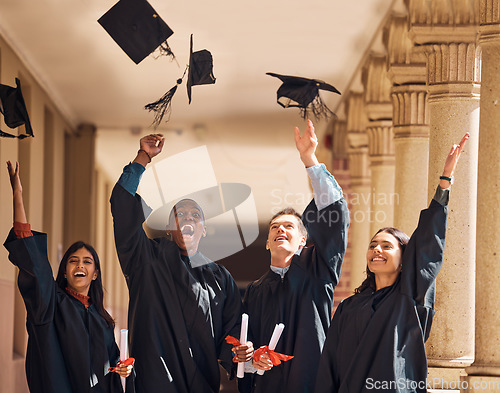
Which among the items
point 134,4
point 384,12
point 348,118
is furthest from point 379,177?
point 134,4

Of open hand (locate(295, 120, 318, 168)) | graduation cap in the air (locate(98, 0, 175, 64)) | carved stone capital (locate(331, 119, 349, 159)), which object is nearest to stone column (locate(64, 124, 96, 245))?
carved stone capital (locate(331, 119, 349, 159))

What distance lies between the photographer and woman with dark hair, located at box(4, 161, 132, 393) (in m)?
4.48

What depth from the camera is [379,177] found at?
1082 cm

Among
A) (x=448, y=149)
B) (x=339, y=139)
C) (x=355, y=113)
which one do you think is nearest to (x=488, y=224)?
(x=448, y=149)

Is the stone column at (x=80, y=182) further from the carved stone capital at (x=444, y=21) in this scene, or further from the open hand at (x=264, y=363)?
the open hand at (x=264, y=363)

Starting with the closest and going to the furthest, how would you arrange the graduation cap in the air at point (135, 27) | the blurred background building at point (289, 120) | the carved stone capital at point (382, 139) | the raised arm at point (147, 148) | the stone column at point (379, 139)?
the raised arm at point (147, 148) < the graduation cap in the air at point (135, 27) < the blurred background building at point (289, 120) < the stone column at point (379, 139) < the carved stone capital at point (382, 139)

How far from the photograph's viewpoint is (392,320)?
13.2 ft

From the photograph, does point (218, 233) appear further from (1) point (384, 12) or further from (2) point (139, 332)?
(2) point (139, 332)

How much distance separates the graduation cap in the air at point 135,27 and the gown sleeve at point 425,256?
2.01 metres

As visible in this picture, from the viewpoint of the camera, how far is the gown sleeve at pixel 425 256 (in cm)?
406

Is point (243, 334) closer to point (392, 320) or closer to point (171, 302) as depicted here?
point (171, 302)

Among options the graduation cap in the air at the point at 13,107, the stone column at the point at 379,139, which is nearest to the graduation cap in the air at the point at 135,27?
the graduation cap in the air at the point at 13,107

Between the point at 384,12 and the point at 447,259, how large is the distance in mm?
2999

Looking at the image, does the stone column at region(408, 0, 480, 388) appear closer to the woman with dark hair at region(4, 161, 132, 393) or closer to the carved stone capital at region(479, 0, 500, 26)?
Answer: the carved stone capital at region(479, 0, 500, 26)
